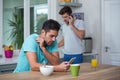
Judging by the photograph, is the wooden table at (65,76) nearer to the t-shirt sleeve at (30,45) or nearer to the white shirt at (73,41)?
the t-shirt sleeve at (30,45)

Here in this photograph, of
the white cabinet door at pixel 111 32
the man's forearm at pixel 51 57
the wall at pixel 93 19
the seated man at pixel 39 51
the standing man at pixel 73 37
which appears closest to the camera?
the seated man at pixel 39 51

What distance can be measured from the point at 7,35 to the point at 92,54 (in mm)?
1708

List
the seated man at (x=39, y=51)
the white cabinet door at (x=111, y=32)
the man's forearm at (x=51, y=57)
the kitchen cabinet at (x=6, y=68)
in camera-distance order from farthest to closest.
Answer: the white cabinet door at (x=111, y=32) < the kitchen cabinet at (x=6, y=68) < the man's forearm at (x=51, y=57) < the seated man at (x=39, y=51)

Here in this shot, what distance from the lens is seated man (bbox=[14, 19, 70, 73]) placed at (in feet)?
6.99

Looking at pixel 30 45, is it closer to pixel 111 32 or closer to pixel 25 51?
pixel 25 51

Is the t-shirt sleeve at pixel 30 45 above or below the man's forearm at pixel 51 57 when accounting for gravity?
above

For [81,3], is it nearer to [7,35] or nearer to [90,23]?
[90,23]

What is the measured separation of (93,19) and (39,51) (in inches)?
122

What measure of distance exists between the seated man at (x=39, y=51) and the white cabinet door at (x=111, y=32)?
2910 millimetres

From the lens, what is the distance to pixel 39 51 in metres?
2.26

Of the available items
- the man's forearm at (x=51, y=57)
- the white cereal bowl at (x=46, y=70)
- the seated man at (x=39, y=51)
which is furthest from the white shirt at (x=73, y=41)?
the white cereal bowl at (x=46, y=70)

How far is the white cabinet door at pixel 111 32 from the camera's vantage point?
16.2ft

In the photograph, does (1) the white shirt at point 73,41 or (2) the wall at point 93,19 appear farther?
(2) the wall at point 93,19

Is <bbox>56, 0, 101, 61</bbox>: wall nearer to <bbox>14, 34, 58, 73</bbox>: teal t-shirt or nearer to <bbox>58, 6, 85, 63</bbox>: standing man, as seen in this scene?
<bbox>58, 6, 85, 63</bbox>: standing man
